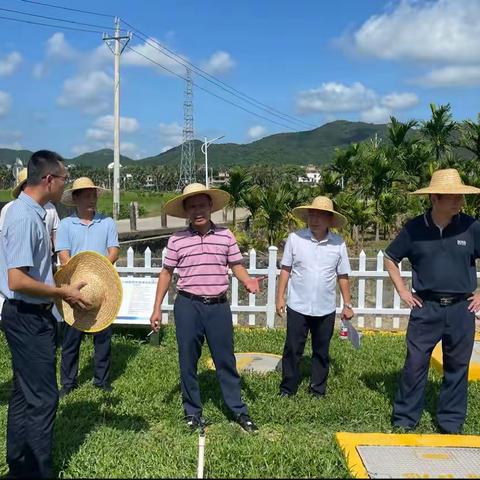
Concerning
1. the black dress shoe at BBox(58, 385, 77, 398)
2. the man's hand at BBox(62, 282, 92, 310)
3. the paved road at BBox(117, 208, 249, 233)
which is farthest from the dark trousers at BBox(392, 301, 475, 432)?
the paved road at BBox(117, 208, 249, 233)

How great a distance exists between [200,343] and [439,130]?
26.0 m

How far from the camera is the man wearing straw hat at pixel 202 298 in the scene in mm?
4148

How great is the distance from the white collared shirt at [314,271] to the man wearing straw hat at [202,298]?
726mm

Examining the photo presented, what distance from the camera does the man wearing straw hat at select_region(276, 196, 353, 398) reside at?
4797 mm

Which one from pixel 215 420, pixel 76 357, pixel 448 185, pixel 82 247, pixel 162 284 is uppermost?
pixel 448 185

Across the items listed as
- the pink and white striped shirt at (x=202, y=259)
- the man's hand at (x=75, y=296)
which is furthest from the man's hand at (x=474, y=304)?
the man's hand at (x=75, y=296)

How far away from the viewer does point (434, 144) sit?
27438 mm

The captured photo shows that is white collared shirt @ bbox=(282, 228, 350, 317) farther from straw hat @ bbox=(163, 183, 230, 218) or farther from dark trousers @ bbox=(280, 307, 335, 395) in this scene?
straw hat @ bbox=(163, 183, 230, 218)

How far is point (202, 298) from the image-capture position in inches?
163

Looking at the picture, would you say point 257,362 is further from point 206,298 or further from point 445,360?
point 445,360

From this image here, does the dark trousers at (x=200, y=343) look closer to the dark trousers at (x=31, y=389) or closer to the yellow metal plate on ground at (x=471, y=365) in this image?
the dark trousers at (x=31, y=389)

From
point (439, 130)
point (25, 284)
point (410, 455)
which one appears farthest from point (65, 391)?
point (439, 130)

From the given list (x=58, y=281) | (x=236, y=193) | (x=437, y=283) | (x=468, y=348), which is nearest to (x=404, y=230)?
(x=437, y=283)

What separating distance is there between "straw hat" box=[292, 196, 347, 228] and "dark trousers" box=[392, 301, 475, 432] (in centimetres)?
115
